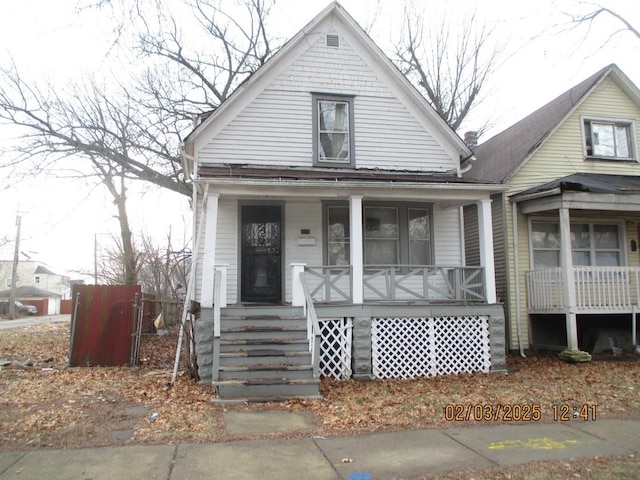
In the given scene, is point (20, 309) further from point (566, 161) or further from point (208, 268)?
point (566, 161)

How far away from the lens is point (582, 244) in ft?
42.6

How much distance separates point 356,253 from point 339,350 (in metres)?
1.91

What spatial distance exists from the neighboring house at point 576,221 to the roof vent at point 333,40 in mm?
5427

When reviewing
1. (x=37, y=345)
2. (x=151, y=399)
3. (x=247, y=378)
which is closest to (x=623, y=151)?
(x=247, y=378)

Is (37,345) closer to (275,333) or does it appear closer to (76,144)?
(76,144)

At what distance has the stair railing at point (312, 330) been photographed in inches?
304

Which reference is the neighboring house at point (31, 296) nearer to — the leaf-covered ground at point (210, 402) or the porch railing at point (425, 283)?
the leaf-covered ground at point (210, 402)

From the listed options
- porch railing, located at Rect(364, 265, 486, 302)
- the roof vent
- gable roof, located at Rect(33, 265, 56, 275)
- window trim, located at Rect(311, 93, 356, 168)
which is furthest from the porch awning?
gable roof, located at Rect(33, 265, 56, 275)

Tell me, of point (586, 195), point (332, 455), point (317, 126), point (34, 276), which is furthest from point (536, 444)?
point (34, 276)

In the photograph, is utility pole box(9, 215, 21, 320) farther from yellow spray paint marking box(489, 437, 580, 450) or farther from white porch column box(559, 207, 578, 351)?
yellow spray paint marking box(489, 437, 580, 450)

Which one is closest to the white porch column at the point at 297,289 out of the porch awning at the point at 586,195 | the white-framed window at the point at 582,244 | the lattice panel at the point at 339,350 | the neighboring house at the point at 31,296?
the lattice panel at the point at 339,350

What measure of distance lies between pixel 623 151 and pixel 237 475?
13.6 m

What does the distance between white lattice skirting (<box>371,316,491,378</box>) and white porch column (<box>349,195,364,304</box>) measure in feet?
2.16

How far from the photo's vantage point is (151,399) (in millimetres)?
7645
